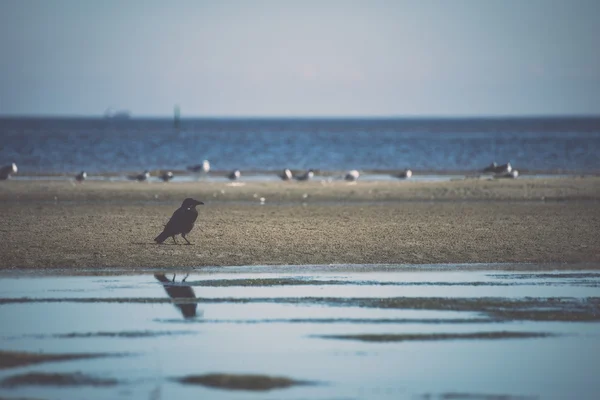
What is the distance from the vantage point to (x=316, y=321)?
12.2 m

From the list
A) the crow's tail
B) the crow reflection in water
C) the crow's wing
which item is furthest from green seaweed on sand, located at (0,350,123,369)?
the crow's tail

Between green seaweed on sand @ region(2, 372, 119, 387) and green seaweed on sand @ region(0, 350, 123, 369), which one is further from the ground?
green seaweed on sand @ region(2, 372, 119, 387)

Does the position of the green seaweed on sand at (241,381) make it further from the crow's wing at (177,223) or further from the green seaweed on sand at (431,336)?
the crow's wing at (177,223)

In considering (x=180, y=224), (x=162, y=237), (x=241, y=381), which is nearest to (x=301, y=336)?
(x=241, y=381)

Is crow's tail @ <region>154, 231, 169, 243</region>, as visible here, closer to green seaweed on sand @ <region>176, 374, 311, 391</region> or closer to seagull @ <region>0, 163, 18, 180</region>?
green seaweed on sand @ <region>176, 374, 311, 391</region>

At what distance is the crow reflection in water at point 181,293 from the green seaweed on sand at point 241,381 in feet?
9.34

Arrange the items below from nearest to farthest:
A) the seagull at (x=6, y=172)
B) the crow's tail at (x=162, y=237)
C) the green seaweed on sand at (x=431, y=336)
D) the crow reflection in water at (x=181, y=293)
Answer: the green seaweed on sand at (x=431, y=336)
the crow reflection in water at (x=181, y=293)
the crow's tail at (x=162, y=237)
the seagull at (x=6, y=172)

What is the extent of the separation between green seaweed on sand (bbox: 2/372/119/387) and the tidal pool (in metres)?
0.02

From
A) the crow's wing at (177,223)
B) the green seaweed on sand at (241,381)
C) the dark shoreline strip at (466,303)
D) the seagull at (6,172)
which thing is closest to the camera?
the green seaweed on sand at (241,381)

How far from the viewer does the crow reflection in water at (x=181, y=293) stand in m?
12.9

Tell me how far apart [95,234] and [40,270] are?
3.89 metres

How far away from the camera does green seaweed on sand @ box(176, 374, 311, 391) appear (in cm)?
937

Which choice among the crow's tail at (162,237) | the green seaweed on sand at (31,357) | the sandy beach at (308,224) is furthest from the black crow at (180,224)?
the green seaweed on sand at (31,357)

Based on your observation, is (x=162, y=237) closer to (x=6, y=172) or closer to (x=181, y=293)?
(x=181, y=293)
